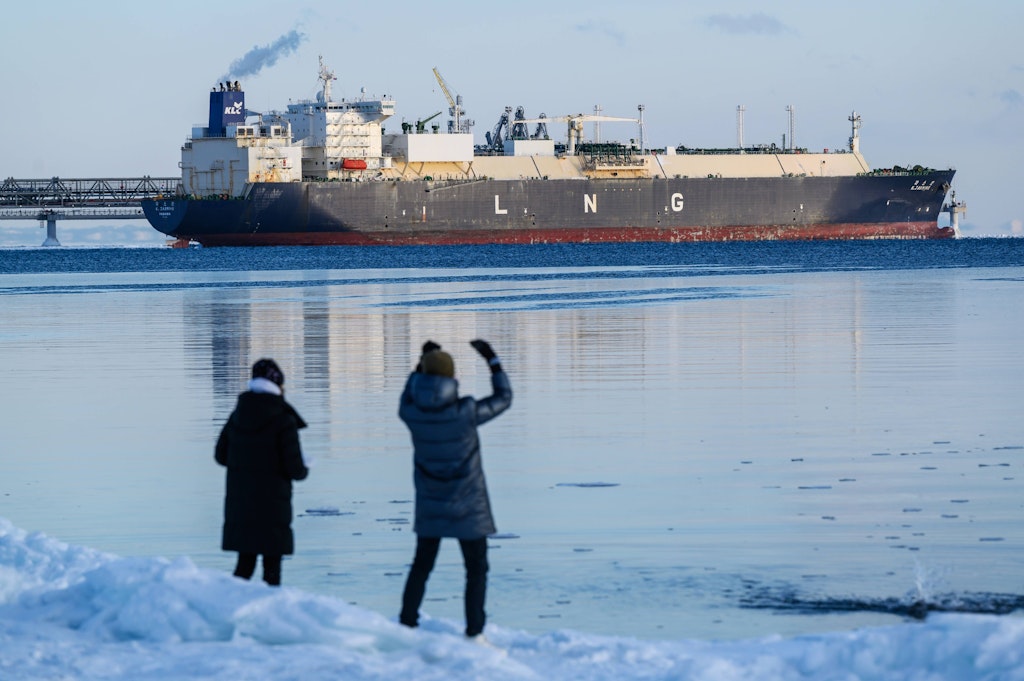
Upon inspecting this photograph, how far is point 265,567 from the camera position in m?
6.70

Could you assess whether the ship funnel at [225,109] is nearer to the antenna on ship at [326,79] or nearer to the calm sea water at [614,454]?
the antenna on ship at [326,79]

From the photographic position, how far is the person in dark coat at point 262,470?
257 inches

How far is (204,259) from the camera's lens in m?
67.5

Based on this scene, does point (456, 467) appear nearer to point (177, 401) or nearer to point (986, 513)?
point (986, 513)

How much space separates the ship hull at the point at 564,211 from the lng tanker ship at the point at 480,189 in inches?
2.9

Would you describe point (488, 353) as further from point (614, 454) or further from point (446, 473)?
point (614, 454)

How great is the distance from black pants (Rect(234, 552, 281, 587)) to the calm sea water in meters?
0.46

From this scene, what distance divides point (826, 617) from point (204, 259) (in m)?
62.6

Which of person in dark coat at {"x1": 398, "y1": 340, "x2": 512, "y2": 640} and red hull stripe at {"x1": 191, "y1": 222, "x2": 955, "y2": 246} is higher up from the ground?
red hull stripe at {"x1": 191, "y1": 222, "x2": 955, "y2": 246}

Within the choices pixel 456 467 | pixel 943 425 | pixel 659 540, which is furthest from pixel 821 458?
pixel 456 467

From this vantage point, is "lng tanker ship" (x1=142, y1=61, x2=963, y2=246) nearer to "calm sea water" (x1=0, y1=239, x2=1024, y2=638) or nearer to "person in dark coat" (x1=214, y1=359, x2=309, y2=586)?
"calm sea water" (x1=0, y1=239, x2=1024, y2=638)

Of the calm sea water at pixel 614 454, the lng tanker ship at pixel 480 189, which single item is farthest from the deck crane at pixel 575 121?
the calm sea water at pixel 614 454

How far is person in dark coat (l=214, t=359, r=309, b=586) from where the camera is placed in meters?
6.54

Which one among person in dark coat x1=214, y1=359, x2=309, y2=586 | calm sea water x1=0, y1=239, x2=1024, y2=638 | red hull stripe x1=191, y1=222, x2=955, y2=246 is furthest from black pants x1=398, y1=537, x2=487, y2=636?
red hull stripe x1=191, y1=222, x2=955, y2=246
